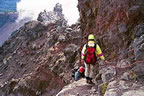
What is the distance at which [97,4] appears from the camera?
18.3 meters

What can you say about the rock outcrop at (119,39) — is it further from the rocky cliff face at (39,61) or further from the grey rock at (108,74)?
the rocky cliff face at (39,61)

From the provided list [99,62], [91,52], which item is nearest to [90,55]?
[91,52]

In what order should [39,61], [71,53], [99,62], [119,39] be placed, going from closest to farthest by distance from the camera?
[119,39] → [99,62] → [71,53] → [39,61]

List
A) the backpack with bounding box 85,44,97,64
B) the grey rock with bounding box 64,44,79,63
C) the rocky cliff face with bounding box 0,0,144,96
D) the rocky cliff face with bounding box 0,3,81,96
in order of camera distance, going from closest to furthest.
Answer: the rocky cliff face with bounding box 0,0,144,96 < the backpack with bounding box 85,44,97,64 < the grey rock with bounding box 64,44,79,63 < the rocky cliff face with bounding box 0,3,81,96

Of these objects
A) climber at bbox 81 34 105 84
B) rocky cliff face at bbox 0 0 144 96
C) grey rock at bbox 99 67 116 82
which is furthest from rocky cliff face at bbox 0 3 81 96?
climber at bbox 81 34 105 84

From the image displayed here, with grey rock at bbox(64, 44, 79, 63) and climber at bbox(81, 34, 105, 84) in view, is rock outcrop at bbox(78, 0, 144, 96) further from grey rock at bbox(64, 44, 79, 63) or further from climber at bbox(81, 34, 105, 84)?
grey rock at bbox(64, 44, 79, 63)

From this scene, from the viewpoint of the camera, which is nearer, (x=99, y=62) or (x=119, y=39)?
(x=119, y=39)

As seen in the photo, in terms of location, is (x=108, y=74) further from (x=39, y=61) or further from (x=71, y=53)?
(x=39, y=61)

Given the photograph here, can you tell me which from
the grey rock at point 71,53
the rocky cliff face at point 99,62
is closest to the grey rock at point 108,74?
the rocky cliff face at point 99,62

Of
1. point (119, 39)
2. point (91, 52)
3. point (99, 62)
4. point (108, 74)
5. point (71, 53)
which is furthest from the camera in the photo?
point (71, 53)

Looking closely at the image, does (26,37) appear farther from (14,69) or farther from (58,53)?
(58,53)

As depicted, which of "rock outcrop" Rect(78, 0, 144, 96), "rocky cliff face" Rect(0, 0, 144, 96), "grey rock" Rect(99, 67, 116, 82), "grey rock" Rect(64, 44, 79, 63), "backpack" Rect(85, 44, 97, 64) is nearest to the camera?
"rock outcrop" Rect(78, 0, 144, 96)

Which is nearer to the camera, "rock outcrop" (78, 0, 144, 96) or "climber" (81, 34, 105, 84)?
"rock outcrop" (78, 0, 144, 96)

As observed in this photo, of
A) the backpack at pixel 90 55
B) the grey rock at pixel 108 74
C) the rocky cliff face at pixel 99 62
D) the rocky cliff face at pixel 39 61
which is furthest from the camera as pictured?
the rocky cliff face at pixel 39 61
